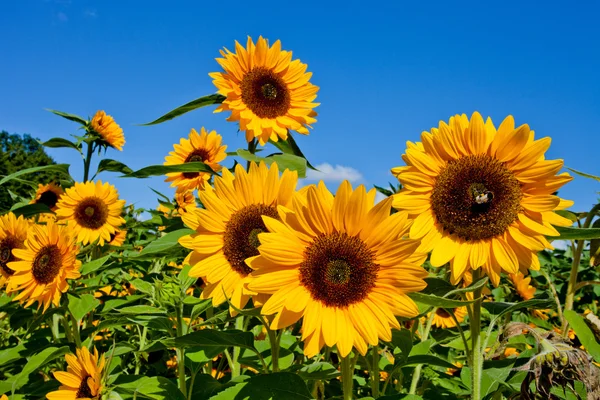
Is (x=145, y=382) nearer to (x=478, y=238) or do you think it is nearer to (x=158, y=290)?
(x=158, y=290)

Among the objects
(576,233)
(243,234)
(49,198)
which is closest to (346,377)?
(243,234)

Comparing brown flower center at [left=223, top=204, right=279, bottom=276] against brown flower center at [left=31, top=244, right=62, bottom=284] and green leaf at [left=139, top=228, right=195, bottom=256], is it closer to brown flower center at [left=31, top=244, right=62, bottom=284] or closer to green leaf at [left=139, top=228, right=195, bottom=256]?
green leaf at [left=139, top=228, right=195, bottom=256]

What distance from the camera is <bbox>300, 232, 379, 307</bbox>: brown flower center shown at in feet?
5.01

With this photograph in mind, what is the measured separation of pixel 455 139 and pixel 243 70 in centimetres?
160

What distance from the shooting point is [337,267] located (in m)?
1.52

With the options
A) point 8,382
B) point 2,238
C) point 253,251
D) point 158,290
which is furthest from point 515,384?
point 2,238

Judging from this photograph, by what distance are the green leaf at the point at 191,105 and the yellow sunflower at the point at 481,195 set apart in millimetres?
1325

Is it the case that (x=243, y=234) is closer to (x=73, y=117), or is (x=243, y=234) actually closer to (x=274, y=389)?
(x=274, y=389)

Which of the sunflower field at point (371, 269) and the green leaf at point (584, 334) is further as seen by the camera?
the green leaf at point (584, 334)

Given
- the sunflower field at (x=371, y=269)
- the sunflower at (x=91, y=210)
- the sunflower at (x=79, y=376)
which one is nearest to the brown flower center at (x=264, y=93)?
the sunflower field at (x=371, y=269)

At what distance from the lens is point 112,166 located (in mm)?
4051

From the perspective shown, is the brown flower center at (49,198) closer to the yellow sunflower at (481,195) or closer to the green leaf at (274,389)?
the green leaf at (274,389)

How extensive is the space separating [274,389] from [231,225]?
0.55m

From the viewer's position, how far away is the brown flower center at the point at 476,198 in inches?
70.2
